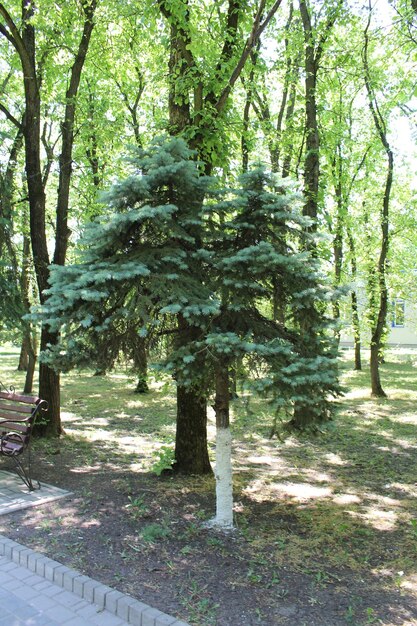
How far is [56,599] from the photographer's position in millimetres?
3803

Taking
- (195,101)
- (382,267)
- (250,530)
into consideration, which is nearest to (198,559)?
(250,530)

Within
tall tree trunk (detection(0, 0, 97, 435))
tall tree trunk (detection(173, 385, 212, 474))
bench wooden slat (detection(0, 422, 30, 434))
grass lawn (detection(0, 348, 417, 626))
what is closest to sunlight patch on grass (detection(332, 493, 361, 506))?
grass lawn (detection(0, 348, 417, 626))

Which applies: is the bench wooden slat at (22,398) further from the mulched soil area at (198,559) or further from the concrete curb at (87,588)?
the concrete curb at (87,588)

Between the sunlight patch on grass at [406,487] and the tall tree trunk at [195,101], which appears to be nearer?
the tall tree trunk at [195,101]

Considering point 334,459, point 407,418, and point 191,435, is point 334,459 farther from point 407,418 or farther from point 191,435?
point 407,418

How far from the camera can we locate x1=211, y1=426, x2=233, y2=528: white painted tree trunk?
16.6 ft

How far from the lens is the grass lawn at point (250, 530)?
3713 millimetres

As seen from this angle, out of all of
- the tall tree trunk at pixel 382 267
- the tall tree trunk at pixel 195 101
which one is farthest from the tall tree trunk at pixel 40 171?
the tall tree trunk at pixel 382 267

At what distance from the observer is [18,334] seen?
837 centimetres

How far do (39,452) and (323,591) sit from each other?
5.53m

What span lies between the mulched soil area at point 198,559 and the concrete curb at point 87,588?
10 centimetres

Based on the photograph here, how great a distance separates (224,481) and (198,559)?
868 mm

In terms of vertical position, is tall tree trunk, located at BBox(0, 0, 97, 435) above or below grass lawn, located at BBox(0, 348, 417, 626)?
above

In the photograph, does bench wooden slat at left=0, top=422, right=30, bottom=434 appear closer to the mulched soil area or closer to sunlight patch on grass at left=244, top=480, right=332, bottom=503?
the mulched soil area
